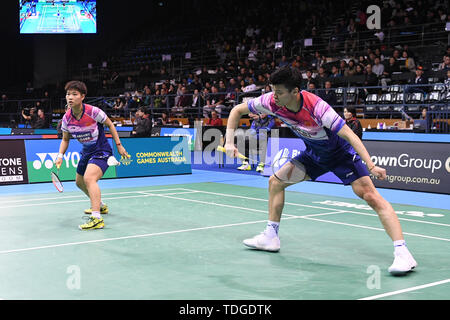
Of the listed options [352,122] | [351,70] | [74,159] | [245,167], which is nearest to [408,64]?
[351,70]

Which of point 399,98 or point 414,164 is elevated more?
point 399,98

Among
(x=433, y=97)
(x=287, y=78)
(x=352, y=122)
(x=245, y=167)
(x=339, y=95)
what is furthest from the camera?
(x=339, y=95)

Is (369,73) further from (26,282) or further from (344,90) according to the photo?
(26,282)

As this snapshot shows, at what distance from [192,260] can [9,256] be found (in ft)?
6.45

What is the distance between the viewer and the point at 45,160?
43.9 feet

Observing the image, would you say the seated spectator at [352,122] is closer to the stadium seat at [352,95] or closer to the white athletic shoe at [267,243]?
the white athletic shoe at [267,243]

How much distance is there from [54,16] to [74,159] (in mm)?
21950

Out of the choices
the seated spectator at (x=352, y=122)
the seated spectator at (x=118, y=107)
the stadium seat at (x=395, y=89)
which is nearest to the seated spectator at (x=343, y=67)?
the stadium seat at (x=395, y=89)

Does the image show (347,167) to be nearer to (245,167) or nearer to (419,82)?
(245,167)

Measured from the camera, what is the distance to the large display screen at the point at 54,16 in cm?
3325

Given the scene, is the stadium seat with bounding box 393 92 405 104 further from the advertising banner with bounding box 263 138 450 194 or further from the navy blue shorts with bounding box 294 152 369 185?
the navy blue shorts with bounding box 294 152 369 185

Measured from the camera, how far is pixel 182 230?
26.0 feet

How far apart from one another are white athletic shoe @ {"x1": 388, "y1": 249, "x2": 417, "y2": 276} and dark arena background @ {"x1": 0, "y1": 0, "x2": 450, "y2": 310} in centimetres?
9

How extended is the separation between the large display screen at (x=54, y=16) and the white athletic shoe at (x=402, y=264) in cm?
3048
